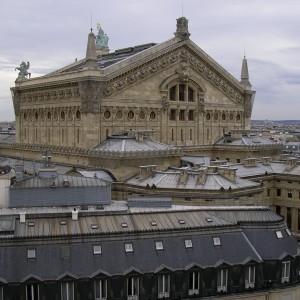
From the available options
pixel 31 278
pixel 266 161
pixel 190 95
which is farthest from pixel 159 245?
pixel 190 95

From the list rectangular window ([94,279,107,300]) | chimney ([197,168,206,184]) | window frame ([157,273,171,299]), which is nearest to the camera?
rectangular window ([94,279,107,300])

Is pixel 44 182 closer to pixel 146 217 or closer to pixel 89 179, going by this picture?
pixel 89 179

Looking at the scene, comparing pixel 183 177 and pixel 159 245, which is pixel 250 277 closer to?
pixel 159 245

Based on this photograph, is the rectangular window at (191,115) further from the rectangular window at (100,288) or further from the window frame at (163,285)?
the rectangular window at (100,288)

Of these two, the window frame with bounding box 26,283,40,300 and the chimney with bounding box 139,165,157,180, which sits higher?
the chimney with bounding box 139,165,157,180

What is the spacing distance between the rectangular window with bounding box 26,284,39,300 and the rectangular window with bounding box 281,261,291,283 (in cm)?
1828

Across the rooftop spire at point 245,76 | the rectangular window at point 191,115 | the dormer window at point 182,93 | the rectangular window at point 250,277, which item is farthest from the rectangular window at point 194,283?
the rooftop spire at point 245,76

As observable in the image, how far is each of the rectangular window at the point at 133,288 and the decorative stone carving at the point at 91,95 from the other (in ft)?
141

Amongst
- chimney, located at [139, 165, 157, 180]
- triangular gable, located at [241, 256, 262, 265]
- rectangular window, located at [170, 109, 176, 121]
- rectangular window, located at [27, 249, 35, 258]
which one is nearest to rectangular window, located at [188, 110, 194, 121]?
rectangular window, located at [170, 109, 176, 121]

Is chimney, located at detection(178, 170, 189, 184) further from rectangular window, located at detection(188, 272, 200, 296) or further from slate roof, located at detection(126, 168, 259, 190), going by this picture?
rectangular window, located at detection(188, 272, 200, 296)

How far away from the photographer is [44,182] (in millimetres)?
52750

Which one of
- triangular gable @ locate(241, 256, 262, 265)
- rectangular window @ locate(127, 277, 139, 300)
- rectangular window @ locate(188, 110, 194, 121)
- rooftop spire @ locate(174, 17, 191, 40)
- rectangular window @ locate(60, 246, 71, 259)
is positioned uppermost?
rooftop spire @ locate(174, 17, 191, 40)

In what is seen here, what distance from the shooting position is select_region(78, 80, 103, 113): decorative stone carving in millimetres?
80312

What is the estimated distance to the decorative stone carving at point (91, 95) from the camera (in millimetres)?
80312
